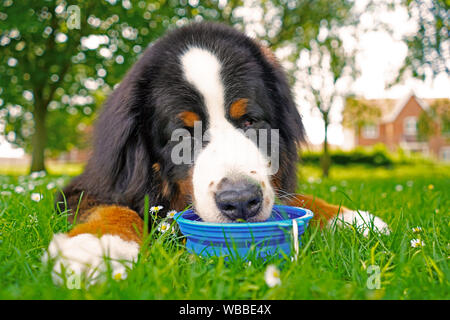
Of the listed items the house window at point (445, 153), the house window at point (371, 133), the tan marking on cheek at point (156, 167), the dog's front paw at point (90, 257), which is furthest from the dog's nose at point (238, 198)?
the house window at point (445, 153)

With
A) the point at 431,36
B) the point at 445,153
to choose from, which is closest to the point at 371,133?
the point at 445,153

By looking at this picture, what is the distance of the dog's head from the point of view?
2.58 metres

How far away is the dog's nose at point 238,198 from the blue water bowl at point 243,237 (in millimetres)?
255

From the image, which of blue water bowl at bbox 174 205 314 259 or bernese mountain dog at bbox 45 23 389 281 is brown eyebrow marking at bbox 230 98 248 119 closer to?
bernese mountain dog at bbox 45 23 389 281

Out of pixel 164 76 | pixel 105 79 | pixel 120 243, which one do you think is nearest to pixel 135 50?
pixel 105 79

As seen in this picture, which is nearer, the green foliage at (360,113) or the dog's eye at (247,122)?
the dog's eye at (247,122)

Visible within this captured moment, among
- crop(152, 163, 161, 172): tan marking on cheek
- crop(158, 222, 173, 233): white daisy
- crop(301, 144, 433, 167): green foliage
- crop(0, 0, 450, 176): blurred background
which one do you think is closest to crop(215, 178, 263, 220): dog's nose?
crop(158, 222, 173, 233): white daisy

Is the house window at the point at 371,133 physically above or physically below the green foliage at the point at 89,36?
below

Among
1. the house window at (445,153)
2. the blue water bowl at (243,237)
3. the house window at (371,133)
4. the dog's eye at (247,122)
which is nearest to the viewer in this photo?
the blue water bowl at (243,237)

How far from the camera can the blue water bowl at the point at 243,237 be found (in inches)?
70.0

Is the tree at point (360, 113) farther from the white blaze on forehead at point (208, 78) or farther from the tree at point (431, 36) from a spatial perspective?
the white blaze on forehead at point (208, 78)

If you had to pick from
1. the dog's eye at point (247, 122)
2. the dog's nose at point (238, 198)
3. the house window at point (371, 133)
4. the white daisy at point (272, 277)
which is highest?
the house window at point (371, 133)
